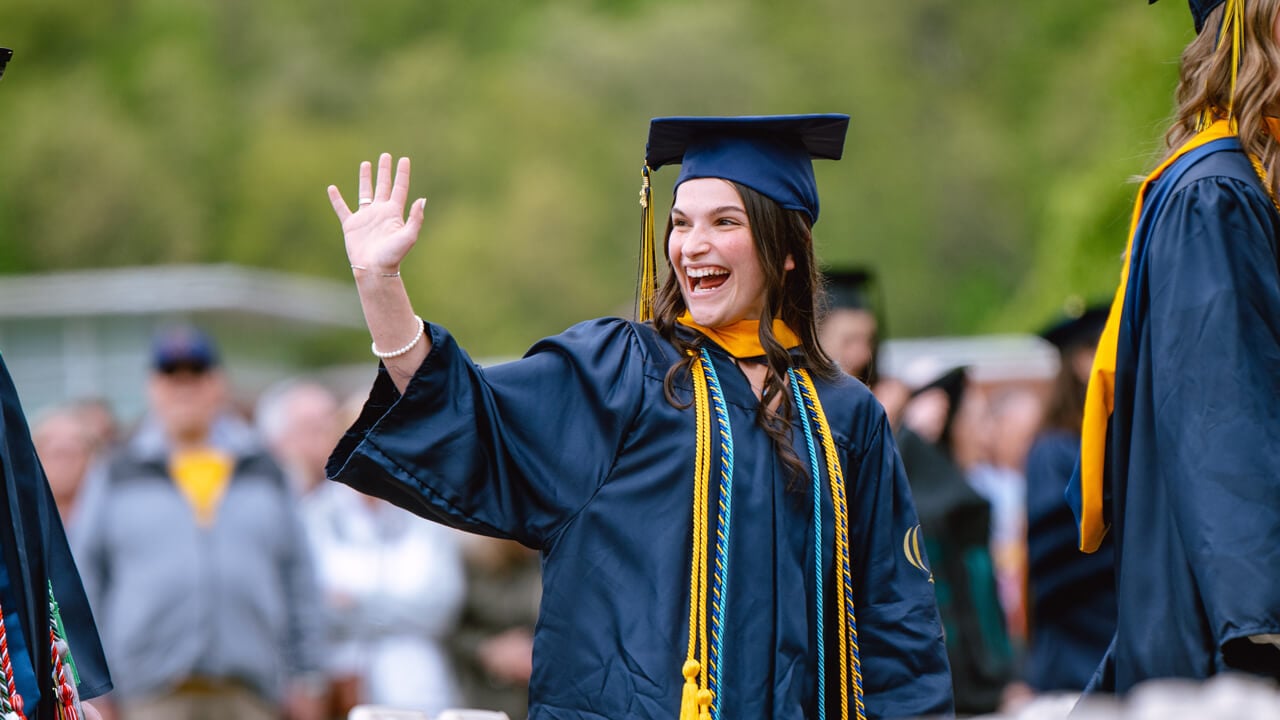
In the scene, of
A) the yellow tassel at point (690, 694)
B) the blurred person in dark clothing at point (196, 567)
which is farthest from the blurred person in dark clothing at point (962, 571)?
the yellow tassel at point (690, 694)

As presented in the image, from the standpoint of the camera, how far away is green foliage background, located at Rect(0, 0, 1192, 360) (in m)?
44.0

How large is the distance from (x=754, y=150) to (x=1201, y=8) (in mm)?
1040

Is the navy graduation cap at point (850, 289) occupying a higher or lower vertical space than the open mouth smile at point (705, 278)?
higher

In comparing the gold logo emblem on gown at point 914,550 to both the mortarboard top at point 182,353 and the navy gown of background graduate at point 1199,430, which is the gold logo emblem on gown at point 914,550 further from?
the mortarboard top at point 182,353

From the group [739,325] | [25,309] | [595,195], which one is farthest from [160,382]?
[595,195]

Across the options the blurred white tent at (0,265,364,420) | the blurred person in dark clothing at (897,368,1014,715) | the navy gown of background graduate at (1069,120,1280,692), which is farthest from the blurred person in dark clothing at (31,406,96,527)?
the blurred white tent at (0,265,364,420)

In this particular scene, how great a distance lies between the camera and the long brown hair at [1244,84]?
3594 millimetres

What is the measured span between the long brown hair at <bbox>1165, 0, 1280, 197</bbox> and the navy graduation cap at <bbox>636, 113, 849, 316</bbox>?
758 millimetres

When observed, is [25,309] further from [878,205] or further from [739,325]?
Answer: [878,205]

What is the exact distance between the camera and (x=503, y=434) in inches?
142

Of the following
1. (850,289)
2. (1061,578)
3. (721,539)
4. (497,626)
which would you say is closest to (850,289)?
(850,289)

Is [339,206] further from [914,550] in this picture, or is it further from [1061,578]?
[1061,578]

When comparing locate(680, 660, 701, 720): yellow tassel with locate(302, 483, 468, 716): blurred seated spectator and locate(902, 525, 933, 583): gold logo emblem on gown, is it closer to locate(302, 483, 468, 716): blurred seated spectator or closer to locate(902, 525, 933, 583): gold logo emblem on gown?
locate(902, 525, 933, 583): gold logo emblem on gown

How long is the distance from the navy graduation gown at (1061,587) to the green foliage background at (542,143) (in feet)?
112
